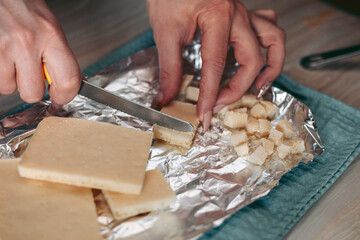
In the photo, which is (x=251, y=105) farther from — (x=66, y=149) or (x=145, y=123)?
(x=66, y=149)

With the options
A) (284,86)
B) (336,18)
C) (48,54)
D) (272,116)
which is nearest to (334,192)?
(272,116)

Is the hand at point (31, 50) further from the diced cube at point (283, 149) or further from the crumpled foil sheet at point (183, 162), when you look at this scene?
the diced cube at point (283, 149)

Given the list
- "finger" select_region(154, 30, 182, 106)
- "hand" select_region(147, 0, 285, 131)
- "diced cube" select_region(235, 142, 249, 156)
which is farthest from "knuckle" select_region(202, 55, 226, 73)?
"diced cube" select_region(235, 142, 249, 156)

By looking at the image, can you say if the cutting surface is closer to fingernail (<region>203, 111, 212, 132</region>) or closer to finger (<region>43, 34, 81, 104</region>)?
finger (<region>43, 34, 81, 104</region>)

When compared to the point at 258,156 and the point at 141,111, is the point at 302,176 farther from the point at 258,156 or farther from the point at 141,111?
the point at 141,111

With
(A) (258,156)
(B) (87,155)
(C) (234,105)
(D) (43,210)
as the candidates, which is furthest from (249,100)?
(D) (43,210)

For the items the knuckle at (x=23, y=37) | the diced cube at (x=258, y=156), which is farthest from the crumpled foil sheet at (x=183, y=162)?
the knuckle at (x=23, y=37)
